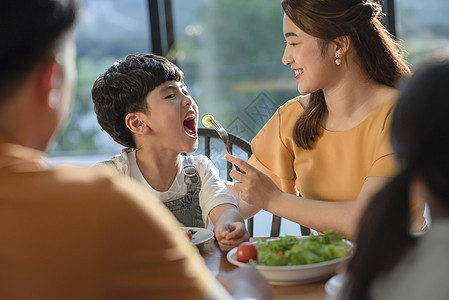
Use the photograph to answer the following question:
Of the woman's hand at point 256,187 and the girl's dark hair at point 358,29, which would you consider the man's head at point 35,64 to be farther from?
the girl's dark hair at point 358,29

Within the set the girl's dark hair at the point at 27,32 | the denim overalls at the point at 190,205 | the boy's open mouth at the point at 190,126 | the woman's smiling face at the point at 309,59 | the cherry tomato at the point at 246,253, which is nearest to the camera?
the girl's dark hair at the point at 27,32

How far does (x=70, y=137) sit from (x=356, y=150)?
7.81ft

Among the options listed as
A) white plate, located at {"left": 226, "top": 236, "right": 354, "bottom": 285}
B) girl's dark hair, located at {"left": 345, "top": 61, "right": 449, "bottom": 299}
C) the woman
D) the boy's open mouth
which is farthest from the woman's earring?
girl's dark hair, located at {"left": 345, "top": 61, "right": 449, "bottom": 299}

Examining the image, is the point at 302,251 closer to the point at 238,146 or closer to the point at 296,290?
the point at 296,290

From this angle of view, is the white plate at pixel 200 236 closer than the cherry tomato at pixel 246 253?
No

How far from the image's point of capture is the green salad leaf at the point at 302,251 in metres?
1.15

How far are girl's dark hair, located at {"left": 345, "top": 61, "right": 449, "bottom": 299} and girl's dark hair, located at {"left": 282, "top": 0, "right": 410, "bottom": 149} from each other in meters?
0.99

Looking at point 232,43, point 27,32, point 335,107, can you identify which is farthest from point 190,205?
point 232,43

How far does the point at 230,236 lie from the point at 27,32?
956 mm

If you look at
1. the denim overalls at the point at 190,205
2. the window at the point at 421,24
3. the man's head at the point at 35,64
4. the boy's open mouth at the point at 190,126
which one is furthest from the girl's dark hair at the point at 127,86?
the window at the point at 421,24

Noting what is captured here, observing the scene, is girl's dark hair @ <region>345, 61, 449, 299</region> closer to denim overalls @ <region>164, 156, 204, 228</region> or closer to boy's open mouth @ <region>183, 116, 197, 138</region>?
denim overalls @ <region>164, 156, 204, 228</region>

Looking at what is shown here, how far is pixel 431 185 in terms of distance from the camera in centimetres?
72

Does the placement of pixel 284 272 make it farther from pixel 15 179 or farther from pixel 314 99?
pixel 314 99

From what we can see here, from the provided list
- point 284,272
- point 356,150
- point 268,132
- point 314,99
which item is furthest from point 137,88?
point 284,272
